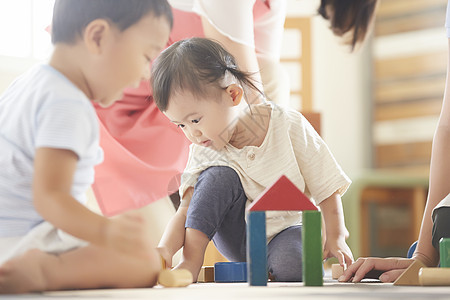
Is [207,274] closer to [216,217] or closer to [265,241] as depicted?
[216,217]

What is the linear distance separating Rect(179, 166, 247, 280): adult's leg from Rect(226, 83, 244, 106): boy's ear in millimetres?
156

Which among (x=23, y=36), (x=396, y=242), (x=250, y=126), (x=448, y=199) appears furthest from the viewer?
(x=396, y=242)

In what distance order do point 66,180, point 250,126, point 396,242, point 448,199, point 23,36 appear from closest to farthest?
point 66,180
point 448,199
point 250,126
point 23,36
point 396,242

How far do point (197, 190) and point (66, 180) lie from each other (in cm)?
44

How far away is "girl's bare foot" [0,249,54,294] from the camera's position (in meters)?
0.60

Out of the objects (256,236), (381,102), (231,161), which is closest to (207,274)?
(231,161)

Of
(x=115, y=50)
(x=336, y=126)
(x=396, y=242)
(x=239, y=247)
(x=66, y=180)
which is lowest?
(x=396, y=242)

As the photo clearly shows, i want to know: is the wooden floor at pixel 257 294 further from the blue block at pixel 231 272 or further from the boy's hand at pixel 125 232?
the blue block at pixel 231 272

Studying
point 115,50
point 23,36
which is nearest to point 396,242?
point 23,36

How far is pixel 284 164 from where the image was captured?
1.03m

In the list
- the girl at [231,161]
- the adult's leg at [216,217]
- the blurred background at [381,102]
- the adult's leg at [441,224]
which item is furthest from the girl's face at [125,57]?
the blurred background at [381,102]

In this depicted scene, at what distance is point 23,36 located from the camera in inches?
60.6

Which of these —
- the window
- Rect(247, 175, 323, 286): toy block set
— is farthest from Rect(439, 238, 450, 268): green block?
the window

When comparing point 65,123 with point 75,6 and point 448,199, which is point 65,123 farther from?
point 448,199
